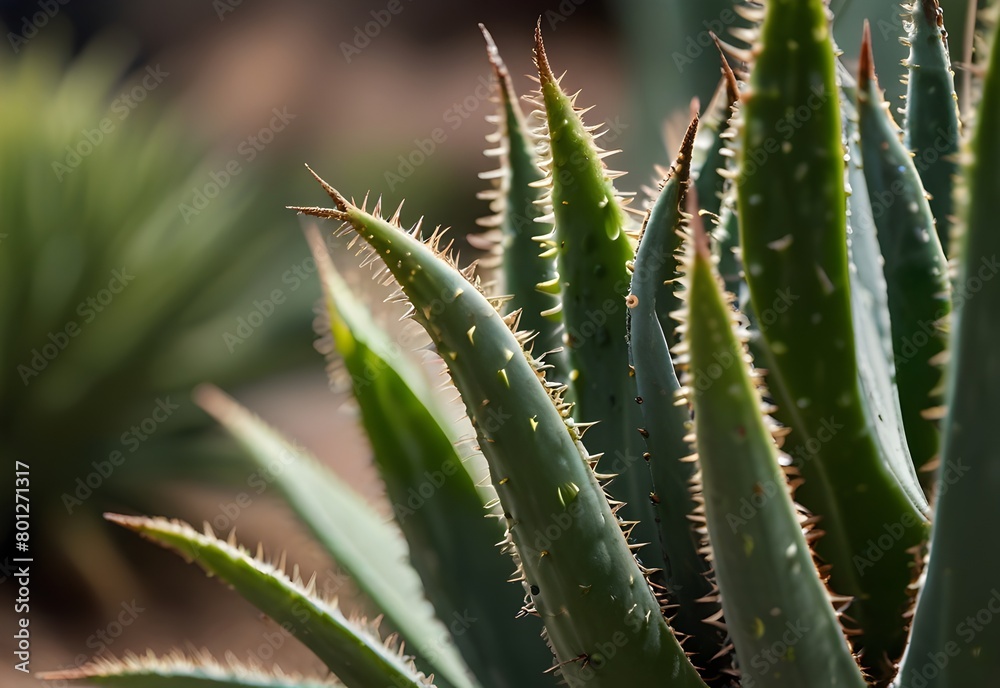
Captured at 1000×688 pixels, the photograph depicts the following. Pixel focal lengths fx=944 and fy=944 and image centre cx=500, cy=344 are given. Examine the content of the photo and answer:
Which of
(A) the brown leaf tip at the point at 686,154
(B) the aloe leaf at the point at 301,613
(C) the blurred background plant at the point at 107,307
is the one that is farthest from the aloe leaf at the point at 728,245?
(C) the blurred background plant at the point at 107,307

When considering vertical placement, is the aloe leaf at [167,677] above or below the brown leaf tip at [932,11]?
below

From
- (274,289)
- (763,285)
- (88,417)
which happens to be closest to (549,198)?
(763,285)

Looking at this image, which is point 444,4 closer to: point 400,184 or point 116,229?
point 400,184

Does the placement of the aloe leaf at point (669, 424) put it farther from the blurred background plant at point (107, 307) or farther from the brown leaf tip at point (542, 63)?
the blurred background plant at point (107, 307)

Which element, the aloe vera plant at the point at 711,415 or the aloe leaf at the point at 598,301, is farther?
the aloe leaf at the point at 598,301

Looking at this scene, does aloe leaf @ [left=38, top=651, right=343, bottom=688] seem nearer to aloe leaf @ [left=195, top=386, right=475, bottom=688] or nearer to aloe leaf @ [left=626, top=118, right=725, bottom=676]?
aloe leaf @ [left=195, top=386, right=475, bottom=688]
